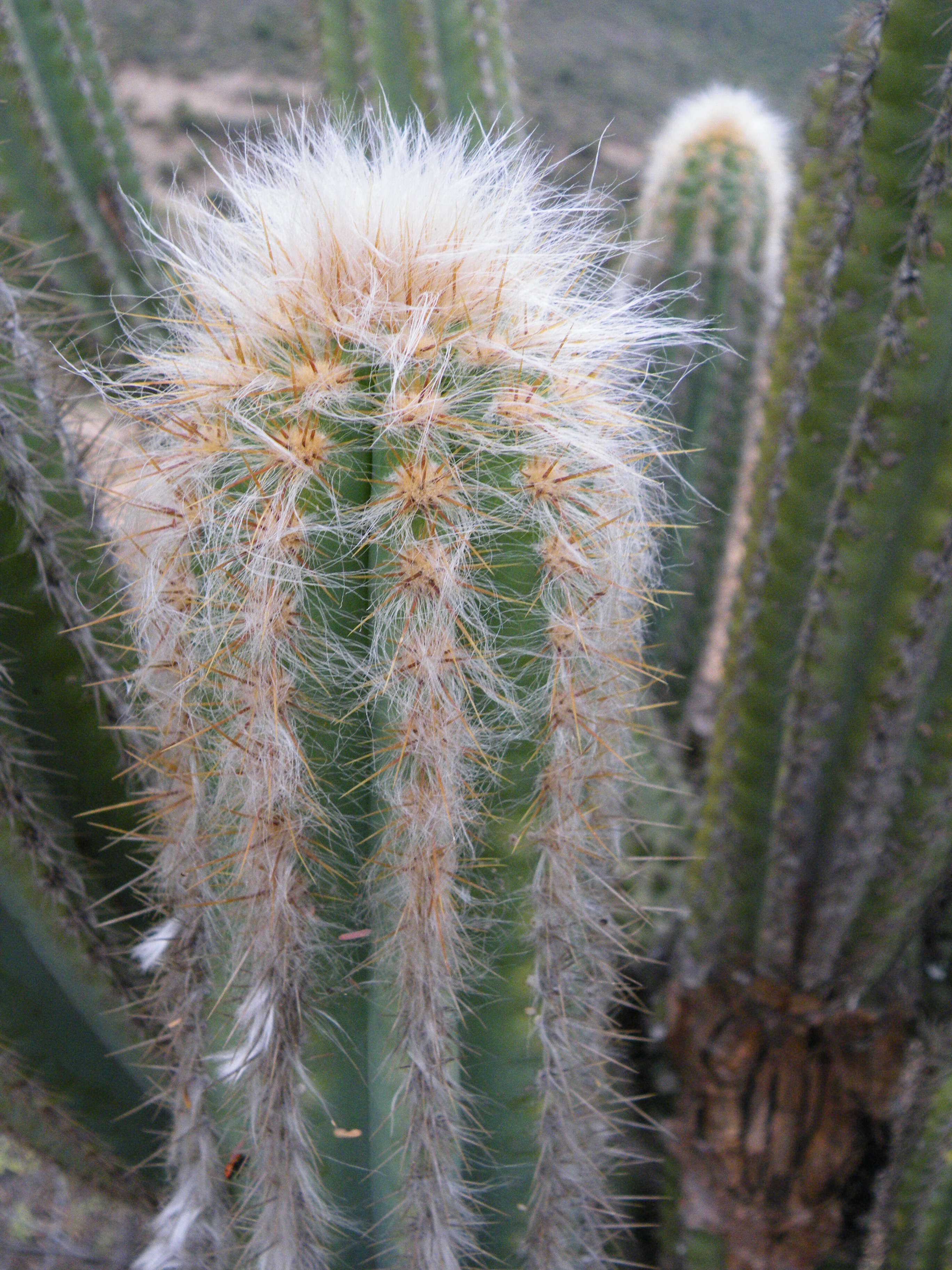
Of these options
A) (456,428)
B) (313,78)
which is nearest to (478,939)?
(456,428)

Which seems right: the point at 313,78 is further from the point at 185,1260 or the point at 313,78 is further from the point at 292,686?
the point at 185,1260

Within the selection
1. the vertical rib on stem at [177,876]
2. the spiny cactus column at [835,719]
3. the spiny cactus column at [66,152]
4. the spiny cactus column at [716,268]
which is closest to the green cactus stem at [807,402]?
the spiny cactus column at [835,719]

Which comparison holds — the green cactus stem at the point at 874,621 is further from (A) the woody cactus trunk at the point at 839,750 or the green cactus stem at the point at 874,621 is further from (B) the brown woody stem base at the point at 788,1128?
(B) the brown woody stem base at the point at 788,1128

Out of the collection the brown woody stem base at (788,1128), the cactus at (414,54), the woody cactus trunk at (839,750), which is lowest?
the brown woody stem base at (788,1128)

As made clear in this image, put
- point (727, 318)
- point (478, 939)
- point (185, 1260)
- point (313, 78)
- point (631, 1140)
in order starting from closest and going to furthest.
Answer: point (478, 939), point (185, 1260), point (631, 1140), point (313, 78), point (727, 318)

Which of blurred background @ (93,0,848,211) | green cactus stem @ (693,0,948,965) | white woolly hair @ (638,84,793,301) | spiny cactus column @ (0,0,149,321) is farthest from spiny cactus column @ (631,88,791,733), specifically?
blurred background @ (93,0,848,211)

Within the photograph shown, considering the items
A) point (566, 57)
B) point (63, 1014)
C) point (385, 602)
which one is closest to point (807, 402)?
point (385, 602)

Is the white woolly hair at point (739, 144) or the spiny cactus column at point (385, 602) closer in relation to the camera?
the spiny cactus column at point (385, 602)
